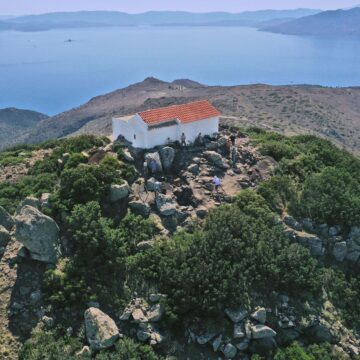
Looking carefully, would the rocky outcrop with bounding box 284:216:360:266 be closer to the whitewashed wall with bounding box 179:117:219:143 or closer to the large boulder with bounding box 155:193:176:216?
the large boulder with bounding box 155:193:176:216

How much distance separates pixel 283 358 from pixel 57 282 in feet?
32.2

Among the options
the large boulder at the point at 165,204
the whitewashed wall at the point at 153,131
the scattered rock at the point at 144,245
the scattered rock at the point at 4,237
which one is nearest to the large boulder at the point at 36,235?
the scattered rock at the point at 4,237

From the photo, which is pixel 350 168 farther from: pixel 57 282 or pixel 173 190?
pixel 57 282

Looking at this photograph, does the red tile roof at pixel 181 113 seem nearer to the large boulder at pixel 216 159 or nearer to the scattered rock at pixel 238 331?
the large boulder at pixel 216 159

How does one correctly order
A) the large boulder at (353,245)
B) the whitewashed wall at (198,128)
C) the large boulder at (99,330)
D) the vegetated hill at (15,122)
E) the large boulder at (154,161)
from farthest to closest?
the vegetated hill at (15,122)
the whitewashed wall at (198,128)
the large boulder at (154,161)
the large boulder at (353,245)
the large boulder at (99,330)

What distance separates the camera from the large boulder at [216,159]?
28.8 metres

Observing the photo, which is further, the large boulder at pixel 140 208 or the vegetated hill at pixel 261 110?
the vegetated hill at pixel 261 110

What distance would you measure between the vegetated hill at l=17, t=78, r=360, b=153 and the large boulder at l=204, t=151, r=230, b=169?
55464 mm

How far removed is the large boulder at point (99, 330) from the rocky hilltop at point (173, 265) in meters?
0.04

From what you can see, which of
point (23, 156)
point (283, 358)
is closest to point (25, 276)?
point (283, 358)

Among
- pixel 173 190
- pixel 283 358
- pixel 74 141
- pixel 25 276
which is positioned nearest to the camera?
pixel 283 358

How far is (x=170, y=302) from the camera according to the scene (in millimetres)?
19094

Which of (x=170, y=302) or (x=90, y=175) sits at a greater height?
(x=90, y=175)

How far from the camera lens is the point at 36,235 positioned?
65.5 ft
